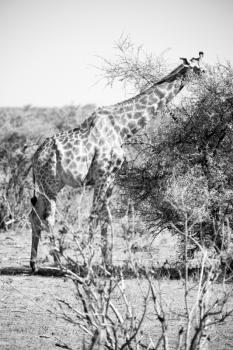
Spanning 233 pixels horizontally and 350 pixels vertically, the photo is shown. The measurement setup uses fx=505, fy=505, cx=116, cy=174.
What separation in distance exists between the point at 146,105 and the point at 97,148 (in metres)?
1.09

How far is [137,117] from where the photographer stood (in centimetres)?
788

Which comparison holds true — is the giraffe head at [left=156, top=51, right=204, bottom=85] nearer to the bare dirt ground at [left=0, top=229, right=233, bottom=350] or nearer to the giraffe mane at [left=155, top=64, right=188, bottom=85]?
the giraffe mane at [left=155, top=64, right=188, bottom=85]

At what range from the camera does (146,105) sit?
792cm

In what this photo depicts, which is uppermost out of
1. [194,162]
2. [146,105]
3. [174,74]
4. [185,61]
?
[185,61]

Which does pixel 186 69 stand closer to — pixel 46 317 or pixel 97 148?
pixel 97 148

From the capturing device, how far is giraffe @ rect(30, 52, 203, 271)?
293 inches

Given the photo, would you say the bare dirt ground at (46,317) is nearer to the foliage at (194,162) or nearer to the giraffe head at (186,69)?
the foliage at (194,162)

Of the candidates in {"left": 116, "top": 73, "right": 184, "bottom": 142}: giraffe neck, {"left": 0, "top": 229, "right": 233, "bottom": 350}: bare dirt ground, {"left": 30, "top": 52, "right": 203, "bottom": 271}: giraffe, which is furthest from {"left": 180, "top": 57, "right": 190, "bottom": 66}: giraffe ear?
{"left": 0, "top": 229, "right": 233, "bottom": 350}: bare dirt ground

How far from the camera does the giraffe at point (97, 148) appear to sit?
7430 millimetres

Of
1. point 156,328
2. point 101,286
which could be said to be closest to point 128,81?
point 156,328

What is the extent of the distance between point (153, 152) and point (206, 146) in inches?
39.9

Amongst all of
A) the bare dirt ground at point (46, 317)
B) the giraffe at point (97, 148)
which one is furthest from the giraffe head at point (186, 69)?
the bare dirt ground at point (46, 317)

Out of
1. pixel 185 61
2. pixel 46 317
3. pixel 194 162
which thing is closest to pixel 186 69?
pixel 185 61

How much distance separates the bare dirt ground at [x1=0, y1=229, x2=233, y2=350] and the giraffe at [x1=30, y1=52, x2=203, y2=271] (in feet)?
3.15
